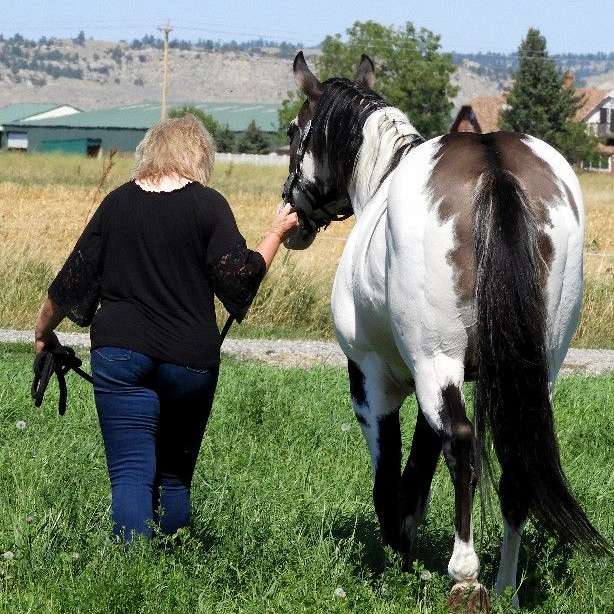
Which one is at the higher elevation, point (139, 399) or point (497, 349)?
point (497, 349)

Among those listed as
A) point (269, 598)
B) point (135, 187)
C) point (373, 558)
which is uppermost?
point (135, 187)

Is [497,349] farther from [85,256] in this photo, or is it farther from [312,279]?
[312,279]

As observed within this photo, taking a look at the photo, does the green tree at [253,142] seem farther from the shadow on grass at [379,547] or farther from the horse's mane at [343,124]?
the shadow on grass at [379,547]

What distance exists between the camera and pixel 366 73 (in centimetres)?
641

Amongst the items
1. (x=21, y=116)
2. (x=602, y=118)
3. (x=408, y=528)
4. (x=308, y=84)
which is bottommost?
(x=21, y=116)

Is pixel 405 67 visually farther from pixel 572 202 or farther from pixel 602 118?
pixel 572 202

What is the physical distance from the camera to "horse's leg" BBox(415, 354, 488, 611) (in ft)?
14.0

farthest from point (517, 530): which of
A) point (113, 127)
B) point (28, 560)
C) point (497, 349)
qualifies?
point (113, 127)

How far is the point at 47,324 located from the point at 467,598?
208cm

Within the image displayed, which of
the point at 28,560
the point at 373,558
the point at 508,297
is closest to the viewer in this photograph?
the point at 508,297

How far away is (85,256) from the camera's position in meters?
4.75

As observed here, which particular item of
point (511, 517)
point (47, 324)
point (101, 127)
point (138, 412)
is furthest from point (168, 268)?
point (101, 127)

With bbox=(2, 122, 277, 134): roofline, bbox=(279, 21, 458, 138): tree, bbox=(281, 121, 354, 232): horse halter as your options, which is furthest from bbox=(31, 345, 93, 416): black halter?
bbox=(2, 122, 277, 134): roofline

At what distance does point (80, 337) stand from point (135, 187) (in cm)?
937
